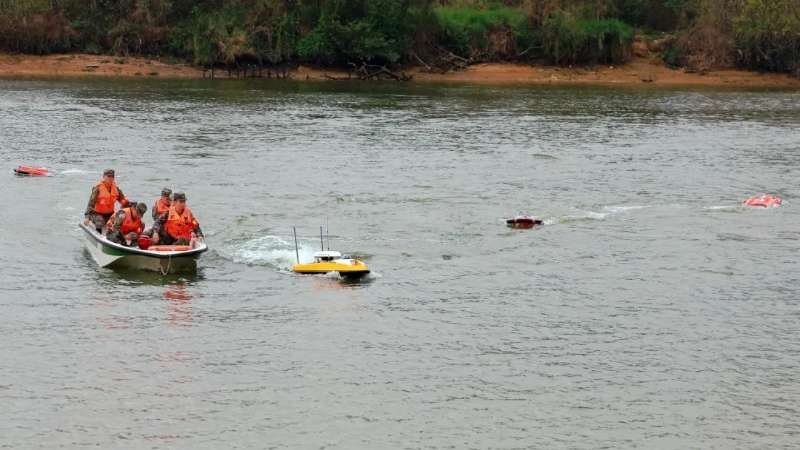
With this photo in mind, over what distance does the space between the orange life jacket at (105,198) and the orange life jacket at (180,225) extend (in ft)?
7.12

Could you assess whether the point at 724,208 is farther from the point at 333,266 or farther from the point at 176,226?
the point at 176,226

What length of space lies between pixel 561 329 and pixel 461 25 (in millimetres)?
57483

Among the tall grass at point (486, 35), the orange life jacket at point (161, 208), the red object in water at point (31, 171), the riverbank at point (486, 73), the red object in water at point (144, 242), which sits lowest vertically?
the red object in water at point (144, 242)

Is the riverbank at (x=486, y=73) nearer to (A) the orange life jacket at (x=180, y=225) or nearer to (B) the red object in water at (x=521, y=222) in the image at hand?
A: (B) the red object in water at (x=521, y=222)

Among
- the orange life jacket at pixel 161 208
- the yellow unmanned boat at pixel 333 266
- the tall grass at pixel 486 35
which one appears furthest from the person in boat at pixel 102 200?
the tall grass at pixel 486 35

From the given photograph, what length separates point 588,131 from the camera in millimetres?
52125

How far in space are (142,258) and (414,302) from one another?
226 inches

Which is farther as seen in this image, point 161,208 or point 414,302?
point 161,208

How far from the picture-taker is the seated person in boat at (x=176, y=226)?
87.5 feet

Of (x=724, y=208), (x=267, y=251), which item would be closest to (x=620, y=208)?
(x=724, y=208)

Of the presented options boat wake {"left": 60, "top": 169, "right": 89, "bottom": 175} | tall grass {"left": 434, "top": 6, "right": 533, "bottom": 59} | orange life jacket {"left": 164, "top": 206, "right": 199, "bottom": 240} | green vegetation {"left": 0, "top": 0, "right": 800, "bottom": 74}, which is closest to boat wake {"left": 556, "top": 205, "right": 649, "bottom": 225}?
orange life jacket {"left": 164, "top": 206, "right": 199, "bottom": 240}

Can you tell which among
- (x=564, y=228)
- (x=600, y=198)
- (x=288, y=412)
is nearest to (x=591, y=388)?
(x=288, y=412)

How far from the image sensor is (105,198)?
28.3 m

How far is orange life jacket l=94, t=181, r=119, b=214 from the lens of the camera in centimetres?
2834
